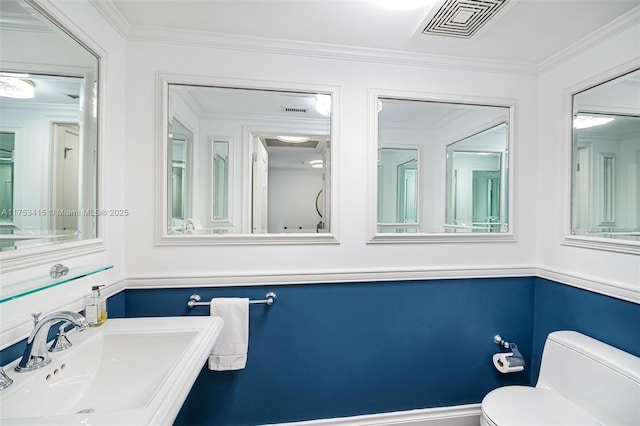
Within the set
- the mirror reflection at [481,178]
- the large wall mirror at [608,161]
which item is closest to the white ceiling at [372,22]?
the large wall mirror at [608,161]

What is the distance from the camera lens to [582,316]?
156 cm

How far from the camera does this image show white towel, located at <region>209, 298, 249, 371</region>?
1.49 m

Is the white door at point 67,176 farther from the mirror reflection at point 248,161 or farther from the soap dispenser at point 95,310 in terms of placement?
the mirror reflection at point 248,161

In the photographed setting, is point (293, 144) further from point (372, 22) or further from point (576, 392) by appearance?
point (576, 392)

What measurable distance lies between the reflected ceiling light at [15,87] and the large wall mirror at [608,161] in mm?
2434

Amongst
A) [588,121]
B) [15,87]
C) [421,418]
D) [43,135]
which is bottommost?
[421,418]

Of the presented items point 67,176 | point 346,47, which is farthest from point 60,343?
point 346,47

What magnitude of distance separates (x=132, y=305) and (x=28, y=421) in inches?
34.7

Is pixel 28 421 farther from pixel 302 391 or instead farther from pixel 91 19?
Result: pixel 91 19

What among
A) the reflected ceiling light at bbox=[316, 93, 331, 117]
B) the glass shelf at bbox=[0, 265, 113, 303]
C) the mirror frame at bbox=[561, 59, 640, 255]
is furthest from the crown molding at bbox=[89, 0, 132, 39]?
the mirror frame at bbox=[561, 59, 640, 255]

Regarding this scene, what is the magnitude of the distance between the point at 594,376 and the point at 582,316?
13.0 inches

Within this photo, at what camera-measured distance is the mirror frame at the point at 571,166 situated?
1433mm

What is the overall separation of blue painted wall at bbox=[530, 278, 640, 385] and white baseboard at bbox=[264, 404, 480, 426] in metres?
→ 0.46

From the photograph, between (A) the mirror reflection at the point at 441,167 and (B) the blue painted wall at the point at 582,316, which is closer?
(B) the blue painted wall at the point at 582,316
